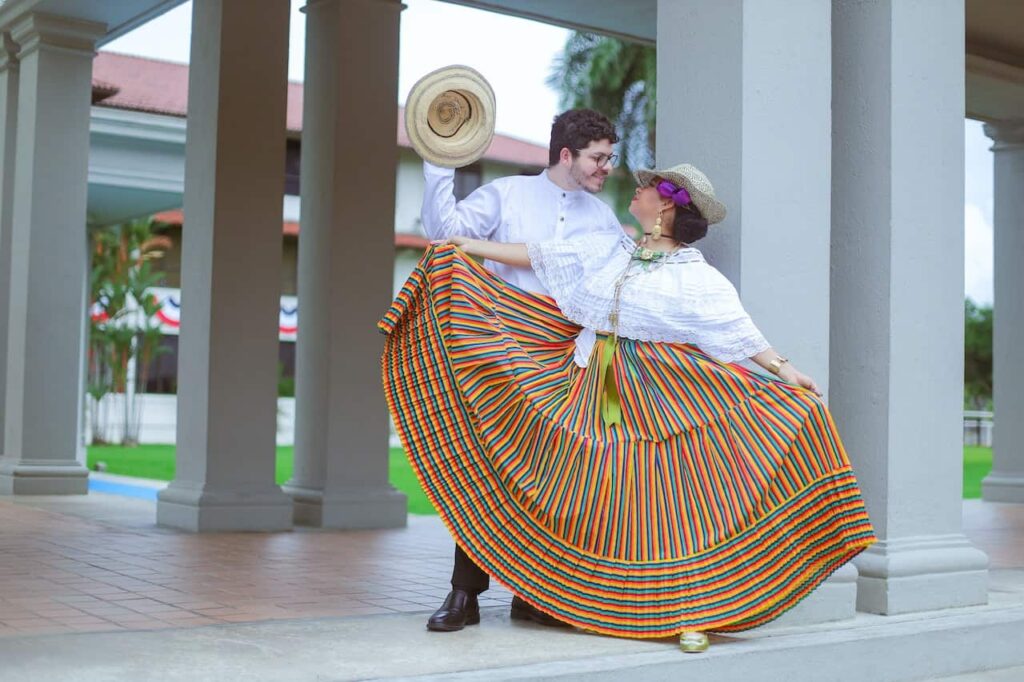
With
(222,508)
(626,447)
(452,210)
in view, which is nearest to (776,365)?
(626,447)

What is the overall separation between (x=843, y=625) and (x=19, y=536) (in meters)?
4.78

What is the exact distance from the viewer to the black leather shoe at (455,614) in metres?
4.23

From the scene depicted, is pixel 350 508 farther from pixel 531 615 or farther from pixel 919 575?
pixel 919 575

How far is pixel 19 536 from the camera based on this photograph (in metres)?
7.25

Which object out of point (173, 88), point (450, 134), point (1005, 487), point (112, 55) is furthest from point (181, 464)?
point (112, 55)

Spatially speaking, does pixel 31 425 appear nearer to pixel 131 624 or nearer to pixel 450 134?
pixel 131 624

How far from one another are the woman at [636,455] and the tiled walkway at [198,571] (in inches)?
Answer: 30.1

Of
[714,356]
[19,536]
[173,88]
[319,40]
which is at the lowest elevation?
[19,536]

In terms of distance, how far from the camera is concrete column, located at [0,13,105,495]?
1033 cm

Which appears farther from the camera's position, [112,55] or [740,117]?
[112,55]

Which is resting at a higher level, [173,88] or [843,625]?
[173,88]

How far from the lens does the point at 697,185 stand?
4.31 m

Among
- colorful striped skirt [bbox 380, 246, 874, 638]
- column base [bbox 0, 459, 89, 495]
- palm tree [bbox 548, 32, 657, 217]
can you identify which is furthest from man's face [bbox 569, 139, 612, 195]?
palm tree [bbox 548, 32, 657, 217]

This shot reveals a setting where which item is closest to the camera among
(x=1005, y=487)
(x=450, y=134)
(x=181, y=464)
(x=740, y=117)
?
(x=450, y=134)
